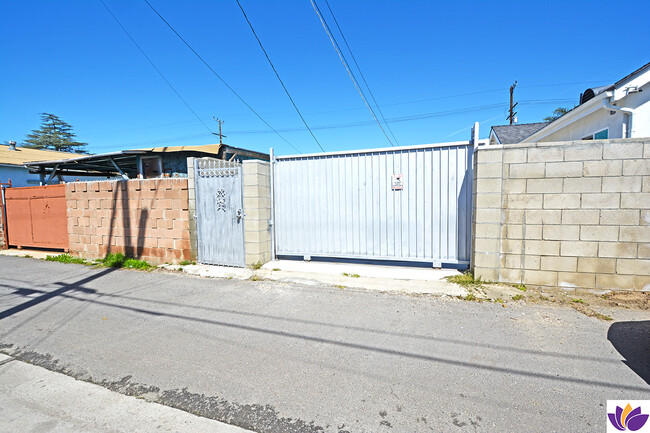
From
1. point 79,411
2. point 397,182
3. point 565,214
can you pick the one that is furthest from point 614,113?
point 79,411

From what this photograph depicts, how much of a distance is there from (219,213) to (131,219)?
264cm

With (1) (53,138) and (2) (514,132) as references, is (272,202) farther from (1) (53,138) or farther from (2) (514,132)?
(1) (53,138)

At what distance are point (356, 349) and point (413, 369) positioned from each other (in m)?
0.62

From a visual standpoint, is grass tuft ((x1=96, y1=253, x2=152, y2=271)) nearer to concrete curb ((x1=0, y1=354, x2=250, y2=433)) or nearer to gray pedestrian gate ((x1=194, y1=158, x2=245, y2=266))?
gray pedestrian gate ((x1=194, y1=158, x2=245, y2=266))

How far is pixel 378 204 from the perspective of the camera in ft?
19.4

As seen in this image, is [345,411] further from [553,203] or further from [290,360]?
[553,203]

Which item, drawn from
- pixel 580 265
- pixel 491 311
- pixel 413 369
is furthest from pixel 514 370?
pixel 580 265

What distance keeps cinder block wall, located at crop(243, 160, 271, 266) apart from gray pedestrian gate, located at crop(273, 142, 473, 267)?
1.18ft

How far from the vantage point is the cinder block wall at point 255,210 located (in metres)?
6.23

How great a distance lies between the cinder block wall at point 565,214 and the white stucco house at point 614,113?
2549 mm

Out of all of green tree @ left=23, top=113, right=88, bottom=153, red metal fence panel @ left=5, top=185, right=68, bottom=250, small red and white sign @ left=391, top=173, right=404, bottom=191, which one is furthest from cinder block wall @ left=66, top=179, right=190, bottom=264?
green tree @ left=23, top=113, right=88, bottom=153

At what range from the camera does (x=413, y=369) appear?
2.88 metres

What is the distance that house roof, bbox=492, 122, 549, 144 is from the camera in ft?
38.4

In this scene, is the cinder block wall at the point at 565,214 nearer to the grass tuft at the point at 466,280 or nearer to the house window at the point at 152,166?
the grass tuft at the point at 466,280
